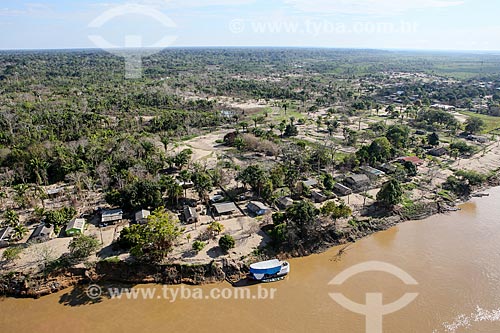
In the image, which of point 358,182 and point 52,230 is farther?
point 358,182

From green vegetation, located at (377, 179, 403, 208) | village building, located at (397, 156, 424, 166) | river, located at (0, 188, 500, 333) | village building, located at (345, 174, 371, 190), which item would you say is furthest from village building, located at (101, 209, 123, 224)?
village building, located at (397, 156, 424, 166)

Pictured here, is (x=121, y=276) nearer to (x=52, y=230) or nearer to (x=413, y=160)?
(x=52, y=230)

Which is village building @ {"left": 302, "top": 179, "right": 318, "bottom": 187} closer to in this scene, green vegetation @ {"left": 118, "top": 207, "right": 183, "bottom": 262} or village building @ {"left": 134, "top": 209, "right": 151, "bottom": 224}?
green vegetation @ {"left": 118, "top": 207, "right": 183, "bottom": 262}

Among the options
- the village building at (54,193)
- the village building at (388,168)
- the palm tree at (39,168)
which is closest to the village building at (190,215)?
the village building at (54,193)

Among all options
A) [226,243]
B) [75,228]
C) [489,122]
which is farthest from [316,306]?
[489,122]

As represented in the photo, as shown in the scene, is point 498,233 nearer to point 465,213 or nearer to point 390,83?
point 465,213

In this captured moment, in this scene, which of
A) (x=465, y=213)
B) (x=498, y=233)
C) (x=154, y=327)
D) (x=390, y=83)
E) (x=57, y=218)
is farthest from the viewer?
(x=390, y=83)

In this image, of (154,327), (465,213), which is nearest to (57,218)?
(154,327)
